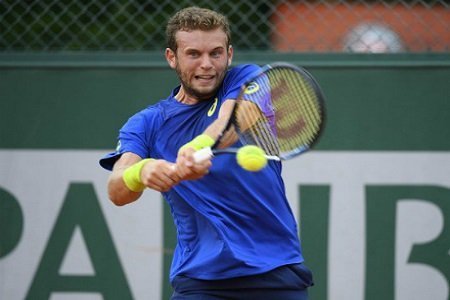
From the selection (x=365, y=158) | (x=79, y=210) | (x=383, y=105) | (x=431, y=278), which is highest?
(x=383, y=105)

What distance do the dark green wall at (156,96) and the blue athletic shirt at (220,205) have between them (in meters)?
1.52

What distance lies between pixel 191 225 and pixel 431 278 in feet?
6.23

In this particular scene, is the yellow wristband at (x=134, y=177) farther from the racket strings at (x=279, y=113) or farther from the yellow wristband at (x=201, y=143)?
the racket strings at (x=279, y=113)

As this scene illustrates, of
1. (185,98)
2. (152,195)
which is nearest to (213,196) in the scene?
(185,98)

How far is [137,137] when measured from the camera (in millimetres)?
3250

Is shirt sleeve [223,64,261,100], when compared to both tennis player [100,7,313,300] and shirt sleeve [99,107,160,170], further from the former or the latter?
shirt sleeve [99,107,160,170]

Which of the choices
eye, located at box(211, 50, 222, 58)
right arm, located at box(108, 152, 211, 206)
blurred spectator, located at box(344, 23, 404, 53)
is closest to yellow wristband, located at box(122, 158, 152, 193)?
right arm, located at box(108, 152, 211, 206)

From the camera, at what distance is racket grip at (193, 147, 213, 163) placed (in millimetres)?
2727

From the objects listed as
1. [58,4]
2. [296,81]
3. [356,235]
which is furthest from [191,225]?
[58,4]

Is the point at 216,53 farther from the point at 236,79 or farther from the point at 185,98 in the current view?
the point at 185,98

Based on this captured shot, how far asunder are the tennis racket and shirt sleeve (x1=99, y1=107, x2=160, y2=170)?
0.34m

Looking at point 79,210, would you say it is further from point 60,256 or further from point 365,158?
point 365,158

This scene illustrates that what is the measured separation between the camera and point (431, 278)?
4629 millimetres

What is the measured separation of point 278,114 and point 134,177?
0.59 metres
